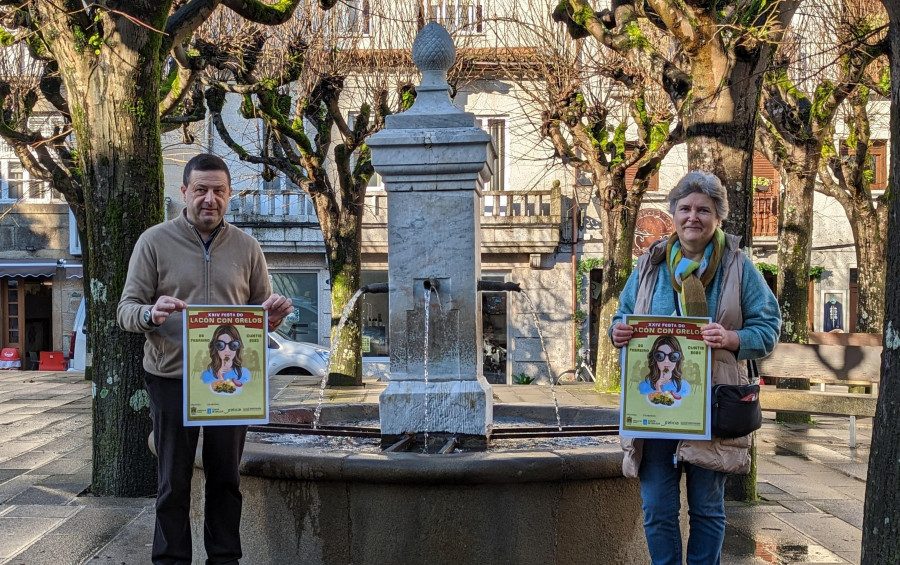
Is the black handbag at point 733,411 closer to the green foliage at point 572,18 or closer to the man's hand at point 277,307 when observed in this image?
the man's hand at point 277,307

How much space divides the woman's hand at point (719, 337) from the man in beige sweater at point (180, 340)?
173 cm

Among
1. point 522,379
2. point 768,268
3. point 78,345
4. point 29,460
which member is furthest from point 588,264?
point 29,460

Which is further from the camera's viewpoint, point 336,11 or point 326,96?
point 336,11

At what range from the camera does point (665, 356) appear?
4.04 m

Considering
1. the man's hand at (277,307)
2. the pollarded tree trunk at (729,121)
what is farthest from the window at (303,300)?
the man's hand at (277,307)

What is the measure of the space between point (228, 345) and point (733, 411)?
2.06 meters

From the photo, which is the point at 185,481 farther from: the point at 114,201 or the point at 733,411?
the point at 114,201

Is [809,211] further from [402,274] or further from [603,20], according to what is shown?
[402,274]

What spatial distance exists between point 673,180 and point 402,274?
A: 803 inches

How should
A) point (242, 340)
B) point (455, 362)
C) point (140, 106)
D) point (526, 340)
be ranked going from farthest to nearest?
point (526, 340)
point (140, 106)
point (455, 362)
point (242, 340)

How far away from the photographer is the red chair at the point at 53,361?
25359mm

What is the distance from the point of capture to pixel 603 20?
10.2 m

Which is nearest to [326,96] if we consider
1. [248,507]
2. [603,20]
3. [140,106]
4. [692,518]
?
[603,20]

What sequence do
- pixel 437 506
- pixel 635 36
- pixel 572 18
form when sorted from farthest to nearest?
1. pixel 572 18
2. pixel 635 36
3. pixel 437 506
